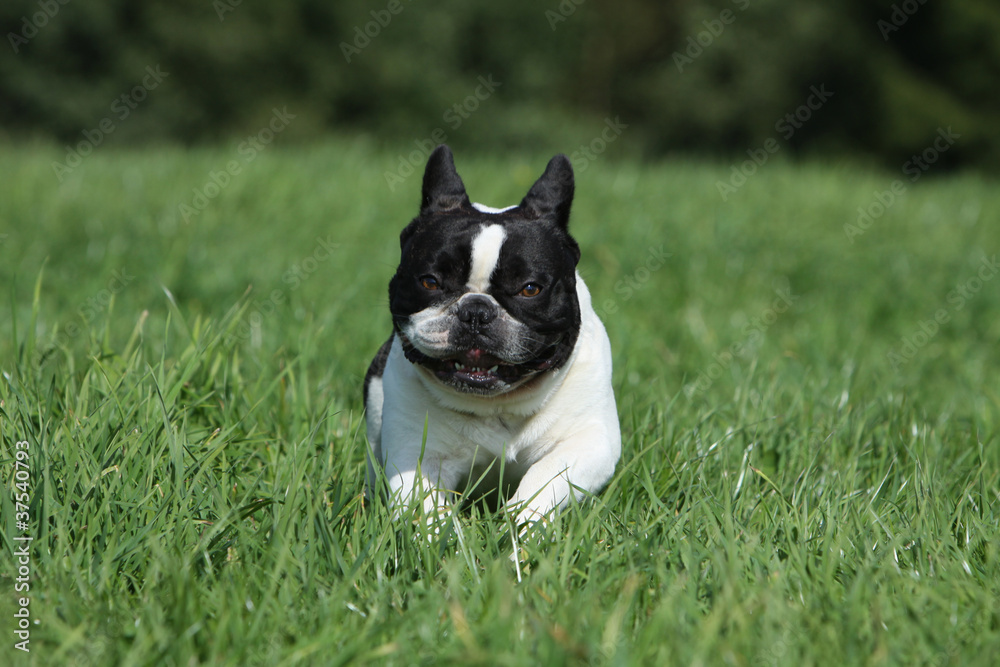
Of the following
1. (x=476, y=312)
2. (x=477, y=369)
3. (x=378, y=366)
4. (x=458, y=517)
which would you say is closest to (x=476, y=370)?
(x=477, y=369)

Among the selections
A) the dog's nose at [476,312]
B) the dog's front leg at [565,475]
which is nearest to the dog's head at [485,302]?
the dog's nose at [476,312]

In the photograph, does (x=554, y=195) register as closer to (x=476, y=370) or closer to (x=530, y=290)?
(x=530, y=290)

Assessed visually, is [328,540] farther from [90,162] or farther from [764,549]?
[90,162]

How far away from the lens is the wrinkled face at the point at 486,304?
2.58 metres

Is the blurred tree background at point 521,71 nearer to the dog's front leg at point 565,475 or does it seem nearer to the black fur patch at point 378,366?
the black fur patch at point 378,366

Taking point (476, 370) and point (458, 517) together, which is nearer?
point (458, 517)

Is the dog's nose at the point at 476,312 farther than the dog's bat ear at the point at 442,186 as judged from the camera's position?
No

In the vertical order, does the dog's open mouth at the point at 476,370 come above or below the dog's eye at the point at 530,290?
below

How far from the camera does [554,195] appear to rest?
2.98 meters

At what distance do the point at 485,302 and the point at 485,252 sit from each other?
0.15 meters

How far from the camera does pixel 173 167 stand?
27.9ft

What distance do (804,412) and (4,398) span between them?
2.87m

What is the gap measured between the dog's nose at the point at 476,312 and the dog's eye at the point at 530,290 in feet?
0.40

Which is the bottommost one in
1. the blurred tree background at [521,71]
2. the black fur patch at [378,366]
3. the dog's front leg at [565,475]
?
the blurred tree background at [521,71]
